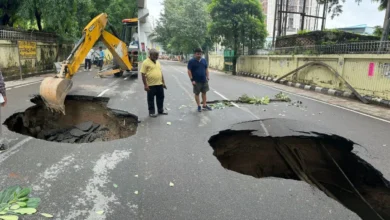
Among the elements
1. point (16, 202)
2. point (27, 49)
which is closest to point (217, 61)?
point (27, 49)

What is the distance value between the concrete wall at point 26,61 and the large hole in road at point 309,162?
526 inches

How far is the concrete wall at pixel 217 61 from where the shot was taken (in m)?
36.6

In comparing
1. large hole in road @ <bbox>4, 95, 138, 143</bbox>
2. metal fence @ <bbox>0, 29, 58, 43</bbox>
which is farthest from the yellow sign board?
large hole in road @ <bbox>4, 95, 138, 143</bbox>

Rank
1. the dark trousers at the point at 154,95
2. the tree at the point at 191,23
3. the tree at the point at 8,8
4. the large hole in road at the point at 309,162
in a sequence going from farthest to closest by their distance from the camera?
the tree at the point at 191,23
the tree at the point at 8,8
the dark trousers at the point at 154,95
the large hole in road at the point at 309,162

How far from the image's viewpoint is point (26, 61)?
17.3 meters

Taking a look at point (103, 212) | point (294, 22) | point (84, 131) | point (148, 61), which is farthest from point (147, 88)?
point (294, 22)

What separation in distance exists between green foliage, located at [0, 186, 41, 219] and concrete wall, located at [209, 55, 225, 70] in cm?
3306

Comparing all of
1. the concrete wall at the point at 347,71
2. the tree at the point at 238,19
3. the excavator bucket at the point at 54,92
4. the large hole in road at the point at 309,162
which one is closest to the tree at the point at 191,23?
the tree at the point at 238,19

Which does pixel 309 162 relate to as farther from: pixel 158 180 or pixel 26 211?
pixel 26 211

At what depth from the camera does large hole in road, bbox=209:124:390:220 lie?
4.29m

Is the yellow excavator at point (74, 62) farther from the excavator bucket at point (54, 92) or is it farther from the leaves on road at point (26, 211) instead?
the leaves on road at point (26, 211)

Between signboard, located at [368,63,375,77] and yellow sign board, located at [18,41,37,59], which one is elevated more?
yellow sign board, located at [18,41,37,59]

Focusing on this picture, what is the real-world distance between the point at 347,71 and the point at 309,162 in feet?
29.8

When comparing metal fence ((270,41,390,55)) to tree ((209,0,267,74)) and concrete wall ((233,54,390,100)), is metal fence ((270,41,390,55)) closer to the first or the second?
concrete wall ((233,54,390,100))
